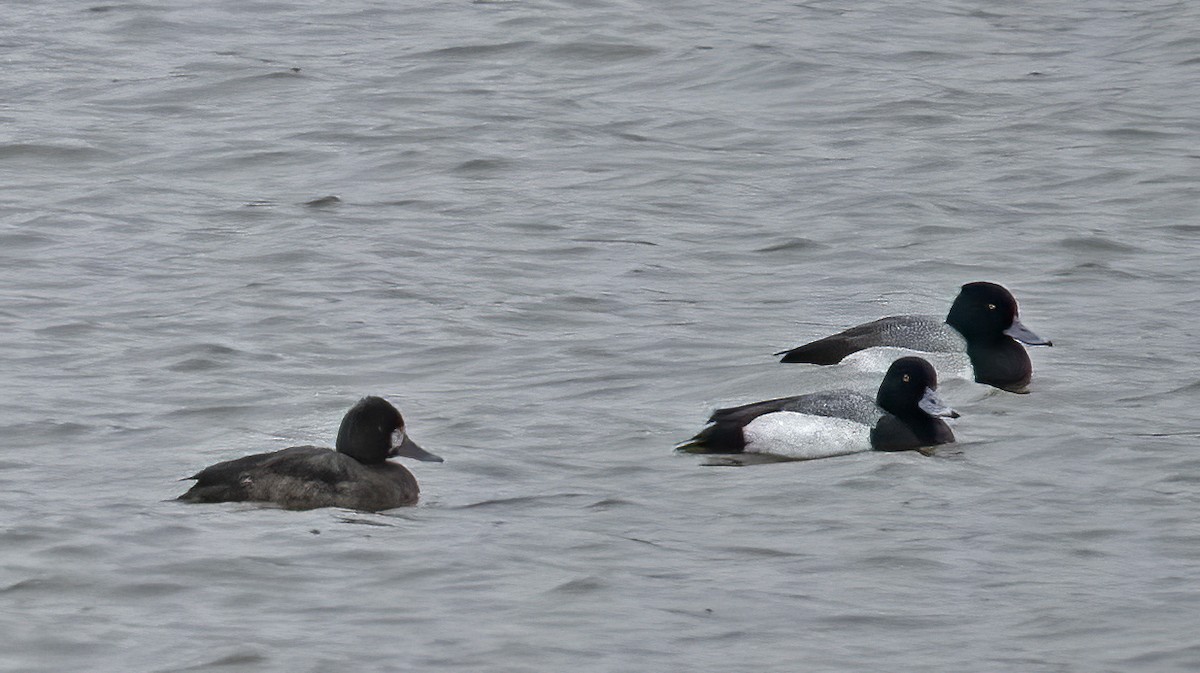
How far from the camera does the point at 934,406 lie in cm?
1000

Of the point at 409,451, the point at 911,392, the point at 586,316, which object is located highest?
the point at 409,451

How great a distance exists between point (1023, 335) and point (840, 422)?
7.05 ft

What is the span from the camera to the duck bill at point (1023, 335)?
11.6 m

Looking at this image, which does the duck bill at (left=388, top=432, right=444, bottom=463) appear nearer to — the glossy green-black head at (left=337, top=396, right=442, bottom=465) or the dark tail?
the glossy green-black head at (left=337, top=396, right=442, bottom=465)

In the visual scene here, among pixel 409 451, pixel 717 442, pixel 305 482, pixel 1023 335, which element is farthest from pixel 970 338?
pixel 305 482

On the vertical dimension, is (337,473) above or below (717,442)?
above

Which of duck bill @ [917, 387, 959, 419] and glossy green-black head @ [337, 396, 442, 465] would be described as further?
duck bill @ [917, 387, 959, 419]

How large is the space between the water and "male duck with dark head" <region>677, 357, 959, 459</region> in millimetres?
200

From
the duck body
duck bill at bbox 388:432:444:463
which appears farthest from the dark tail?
the duck body

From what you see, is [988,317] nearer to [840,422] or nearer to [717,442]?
[840,422]

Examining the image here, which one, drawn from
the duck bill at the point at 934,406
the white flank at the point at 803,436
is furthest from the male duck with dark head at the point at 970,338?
the white flank at the point at 803,436

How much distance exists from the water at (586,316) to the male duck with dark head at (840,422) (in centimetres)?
20

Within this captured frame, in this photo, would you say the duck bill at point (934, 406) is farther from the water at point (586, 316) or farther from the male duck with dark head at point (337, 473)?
the male duck with dark head at point (337, 473)

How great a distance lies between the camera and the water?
7.15 metres
